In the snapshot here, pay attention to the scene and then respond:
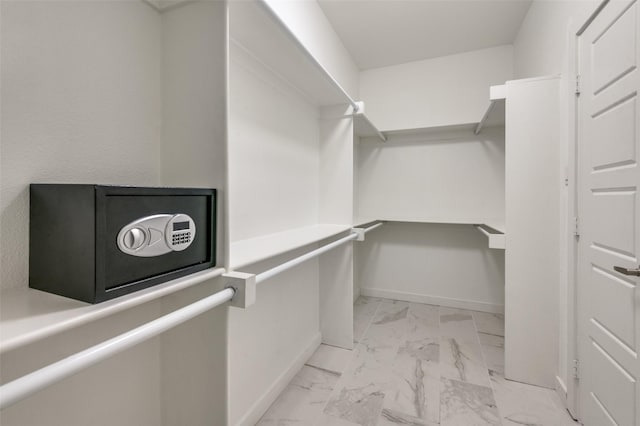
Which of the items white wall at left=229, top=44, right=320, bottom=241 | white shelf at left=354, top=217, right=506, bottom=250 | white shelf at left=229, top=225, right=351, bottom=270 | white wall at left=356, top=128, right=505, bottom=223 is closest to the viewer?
white shelf at left=229, top=225, right=351, bottom=270

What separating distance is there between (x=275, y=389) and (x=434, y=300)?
2097 millimetres

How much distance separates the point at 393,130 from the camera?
9.55ft

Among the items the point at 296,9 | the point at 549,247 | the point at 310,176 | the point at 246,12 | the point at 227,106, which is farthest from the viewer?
the point at 310,176

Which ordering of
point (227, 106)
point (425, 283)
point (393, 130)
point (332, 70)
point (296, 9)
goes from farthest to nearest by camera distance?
point (425, 283) < point (393, 130) < point (332, 70) < point (296, 9) < point (227, 106)

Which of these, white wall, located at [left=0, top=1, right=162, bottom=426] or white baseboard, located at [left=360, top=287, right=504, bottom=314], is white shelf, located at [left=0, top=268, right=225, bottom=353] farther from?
white baseboard, located at [left=360, top=287, right=504, bottom=314]

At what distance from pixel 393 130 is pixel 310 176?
52.5 inches

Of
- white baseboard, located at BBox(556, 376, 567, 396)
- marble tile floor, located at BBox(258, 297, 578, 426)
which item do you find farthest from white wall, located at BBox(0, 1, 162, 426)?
white baseboard, located at BBox(556, 376, 567, 396)

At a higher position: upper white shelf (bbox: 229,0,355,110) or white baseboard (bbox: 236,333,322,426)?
upper white shelf (bbox: 229,0,355,110)

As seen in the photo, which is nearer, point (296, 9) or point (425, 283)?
point (296, 9)

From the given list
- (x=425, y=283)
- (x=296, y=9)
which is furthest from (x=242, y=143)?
(x=425, y=283)

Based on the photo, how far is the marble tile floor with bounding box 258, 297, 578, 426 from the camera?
1.49 m

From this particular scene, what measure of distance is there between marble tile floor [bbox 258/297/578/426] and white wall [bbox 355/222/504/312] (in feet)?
1.61

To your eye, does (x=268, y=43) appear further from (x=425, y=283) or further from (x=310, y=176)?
(x=425, y=283)

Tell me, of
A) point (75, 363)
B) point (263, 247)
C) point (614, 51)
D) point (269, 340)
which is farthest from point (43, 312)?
point (614, 51)
